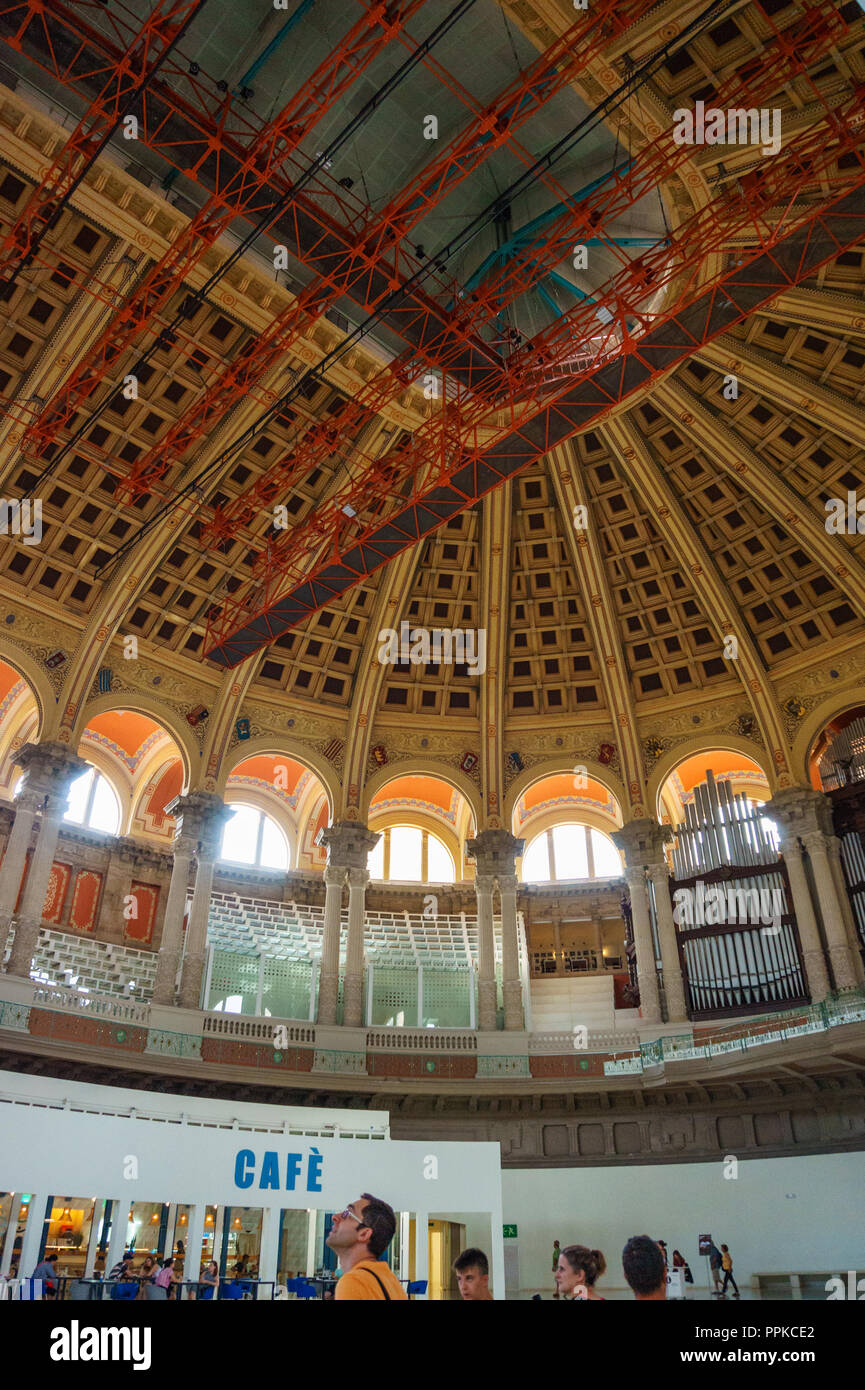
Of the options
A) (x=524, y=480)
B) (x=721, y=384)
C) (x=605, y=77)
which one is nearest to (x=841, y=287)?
(x=721, y=384)

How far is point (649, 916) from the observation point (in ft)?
111

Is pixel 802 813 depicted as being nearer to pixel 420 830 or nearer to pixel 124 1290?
pixel 420 830

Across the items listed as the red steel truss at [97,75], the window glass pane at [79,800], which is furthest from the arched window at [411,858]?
the red steel truss at [97,75]

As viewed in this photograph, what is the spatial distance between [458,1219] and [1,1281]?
11935mm

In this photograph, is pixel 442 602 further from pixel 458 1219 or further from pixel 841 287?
pixel 458 1219

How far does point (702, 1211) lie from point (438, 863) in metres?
18.0

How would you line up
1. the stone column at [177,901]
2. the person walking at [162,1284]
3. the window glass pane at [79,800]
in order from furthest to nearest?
the window glass pane at [79,800] < the stone column at [177,901] < the person walking at [162,1284]

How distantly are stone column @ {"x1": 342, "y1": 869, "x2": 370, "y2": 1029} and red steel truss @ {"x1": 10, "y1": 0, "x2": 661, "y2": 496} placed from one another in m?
15.6

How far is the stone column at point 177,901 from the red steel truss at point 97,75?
18141mm

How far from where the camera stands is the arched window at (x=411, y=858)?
41656 millimetres

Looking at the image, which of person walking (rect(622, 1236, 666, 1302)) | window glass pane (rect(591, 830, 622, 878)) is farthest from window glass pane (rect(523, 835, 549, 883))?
person walking (rect(622, 1236, 666, 1302))

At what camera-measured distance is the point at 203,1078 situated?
93.7 feet

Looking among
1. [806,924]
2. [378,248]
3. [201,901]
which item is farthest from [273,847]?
[378,248]

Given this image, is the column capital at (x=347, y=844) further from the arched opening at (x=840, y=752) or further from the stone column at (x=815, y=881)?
the arched opening at (x=840, y=752)
